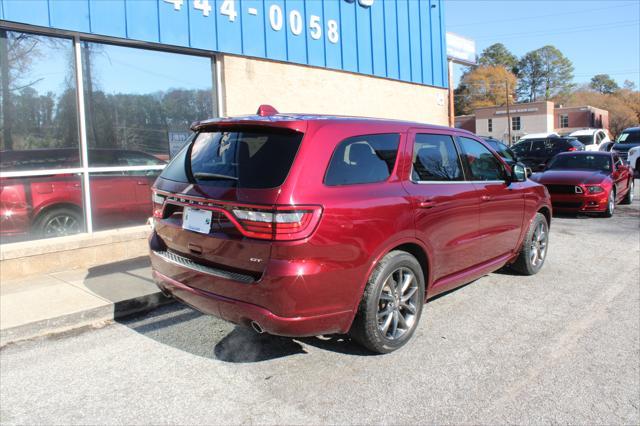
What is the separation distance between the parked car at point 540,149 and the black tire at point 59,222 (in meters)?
15.2

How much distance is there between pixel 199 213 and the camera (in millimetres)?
3521

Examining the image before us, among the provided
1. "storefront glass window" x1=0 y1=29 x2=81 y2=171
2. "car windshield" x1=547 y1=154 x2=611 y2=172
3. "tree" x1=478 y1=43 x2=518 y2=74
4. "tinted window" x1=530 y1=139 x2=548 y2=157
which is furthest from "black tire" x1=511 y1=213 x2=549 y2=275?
"tree" x1=478 y1=43 x2=518 y2=74

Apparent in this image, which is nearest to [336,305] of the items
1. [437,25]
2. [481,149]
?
[481,149]

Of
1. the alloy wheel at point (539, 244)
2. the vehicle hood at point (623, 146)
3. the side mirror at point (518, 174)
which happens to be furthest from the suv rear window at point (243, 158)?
the vehicle hood at point (623, 146)

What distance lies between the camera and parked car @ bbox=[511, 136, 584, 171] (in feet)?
59.2

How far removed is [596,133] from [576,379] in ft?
86.9

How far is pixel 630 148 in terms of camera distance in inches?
849

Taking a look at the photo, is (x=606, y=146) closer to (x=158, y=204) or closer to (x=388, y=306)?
(x=388, y=306)

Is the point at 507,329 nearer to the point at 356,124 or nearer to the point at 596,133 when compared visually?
the point at 356,124

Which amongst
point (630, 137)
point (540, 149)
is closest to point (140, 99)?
point (540, 149)

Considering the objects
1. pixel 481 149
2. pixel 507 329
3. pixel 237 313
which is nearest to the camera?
pixel 237 313

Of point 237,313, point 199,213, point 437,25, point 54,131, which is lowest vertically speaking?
point 237,313

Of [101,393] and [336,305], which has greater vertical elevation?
[336,305]

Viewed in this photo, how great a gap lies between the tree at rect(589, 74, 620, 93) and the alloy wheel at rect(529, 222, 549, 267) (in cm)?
14730
